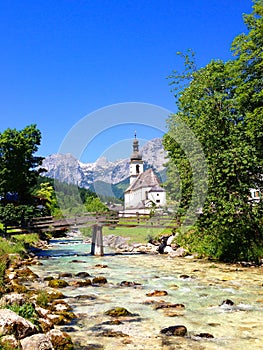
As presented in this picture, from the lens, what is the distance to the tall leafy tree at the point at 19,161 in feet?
100.0

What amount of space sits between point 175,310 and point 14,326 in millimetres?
5325

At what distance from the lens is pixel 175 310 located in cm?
1032

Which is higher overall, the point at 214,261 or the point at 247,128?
the point at 247,128

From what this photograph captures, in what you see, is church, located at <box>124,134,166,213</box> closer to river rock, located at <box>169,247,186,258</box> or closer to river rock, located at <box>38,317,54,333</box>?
river rock, located at <box>169,247,186,258</box>

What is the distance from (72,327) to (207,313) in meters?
3.67

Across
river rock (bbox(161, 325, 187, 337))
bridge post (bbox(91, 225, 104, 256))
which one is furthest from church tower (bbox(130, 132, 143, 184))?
river rock (bbox(161, 325, 187, 337))

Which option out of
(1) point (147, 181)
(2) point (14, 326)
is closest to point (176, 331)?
(2) point (14, 326)

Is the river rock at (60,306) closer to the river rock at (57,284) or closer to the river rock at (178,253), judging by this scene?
the river rock at (57,284)

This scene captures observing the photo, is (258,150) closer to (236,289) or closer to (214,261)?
(214,261)

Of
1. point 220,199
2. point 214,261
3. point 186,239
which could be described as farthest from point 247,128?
point 186,239

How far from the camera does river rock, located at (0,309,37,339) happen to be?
6.09 m

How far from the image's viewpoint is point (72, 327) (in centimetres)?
863

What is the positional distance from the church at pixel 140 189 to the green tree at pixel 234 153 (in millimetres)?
44472

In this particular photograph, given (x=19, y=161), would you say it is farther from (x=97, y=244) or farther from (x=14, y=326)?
(x=14, y=326)
